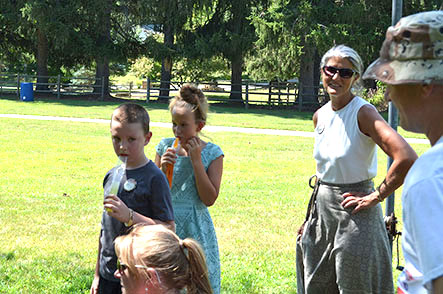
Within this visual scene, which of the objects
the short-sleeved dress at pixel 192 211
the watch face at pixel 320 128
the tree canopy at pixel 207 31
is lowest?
the short-sleeved dress at pixel 192 211

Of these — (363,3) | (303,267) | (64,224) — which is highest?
(363,3)

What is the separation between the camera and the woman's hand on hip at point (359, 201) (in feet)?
11.1

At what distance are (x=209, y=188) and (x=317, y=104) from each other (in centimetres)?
2822

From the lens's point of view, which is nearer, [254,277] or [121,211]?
[121,211]

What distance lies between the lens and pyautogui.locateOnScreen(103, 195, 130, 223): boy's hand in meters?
2.92

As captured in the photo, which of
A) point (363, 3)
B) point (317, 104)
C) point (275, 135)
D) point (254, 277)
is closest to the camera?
point (254, 277)

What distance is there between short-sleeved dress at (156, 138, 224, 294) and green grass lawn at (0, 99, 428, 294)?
1566mm

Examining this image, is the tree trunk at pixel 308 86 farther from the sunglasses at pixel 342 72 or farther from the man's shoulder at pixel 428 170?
the man's shoulder at pixel 428 170

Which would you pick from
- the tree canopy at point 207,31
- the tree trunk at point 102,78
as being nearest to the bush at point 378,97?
the tree canopy at point 207,31

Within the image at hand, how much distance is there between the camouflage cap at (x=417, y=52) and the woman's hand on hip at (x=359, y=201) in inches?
69.2

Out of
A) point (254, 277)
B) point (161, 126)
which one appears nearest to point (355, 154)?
point (254, 277)

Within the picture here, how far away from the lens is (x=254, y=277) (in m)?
5.46

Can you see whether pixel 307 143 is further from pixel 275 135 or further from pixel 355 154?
pixel 355 154

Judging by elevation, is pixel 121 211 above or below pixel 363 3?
below
